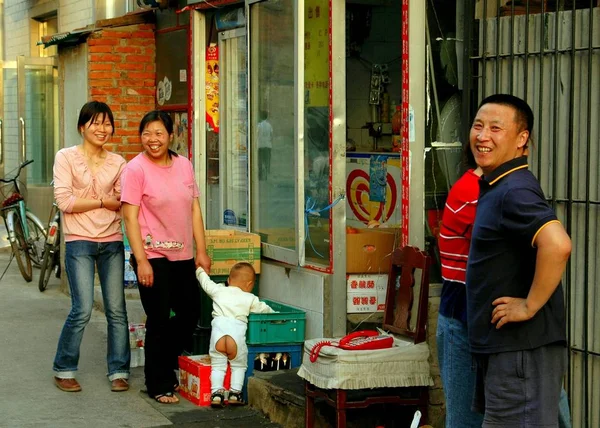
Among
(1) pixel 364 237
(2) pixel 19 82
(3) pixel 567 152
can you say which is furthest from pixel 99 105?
(2) pixel 19 82

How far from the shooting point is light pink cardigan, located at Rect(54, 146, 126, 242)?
773 cm

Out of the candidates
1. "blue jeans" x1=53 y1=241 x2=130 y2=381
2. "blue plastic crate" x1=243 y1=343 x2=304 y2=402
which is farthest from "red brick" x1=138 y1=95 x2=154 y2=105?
"blue plastic crate" x1=243 y1=343 x2=304 y2=402

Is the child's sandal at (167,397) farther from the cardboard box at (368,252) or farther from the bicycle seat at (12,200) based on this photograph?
the bicycle seat at (12,200)

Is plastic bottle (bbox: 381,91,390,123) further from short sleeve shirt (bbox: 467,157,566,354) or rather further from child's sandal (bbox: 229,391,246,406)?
short sleeve shirt (bbox: 467,157,566,354)

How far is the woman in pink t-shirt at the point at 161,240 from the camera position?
7590 mm

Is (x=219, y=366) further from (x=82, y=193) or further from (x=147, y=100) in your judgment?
(x=147, y=100)

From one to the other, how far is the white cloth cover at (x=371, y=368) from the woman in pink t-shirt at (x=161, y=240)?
152 cm

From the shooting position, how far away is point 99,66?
11.6m

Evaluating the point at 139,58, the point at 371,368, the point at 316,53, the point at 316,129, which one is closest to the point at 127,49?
the point at 139,58

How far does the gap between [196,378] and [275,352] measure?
23.0 inches

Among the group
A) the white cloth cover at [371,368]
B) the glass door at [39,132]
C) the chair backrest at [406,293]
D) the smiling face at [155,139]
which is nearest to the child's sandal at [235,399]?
the white cloth cover at [371,368]

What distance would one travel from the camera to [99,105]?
790 cm

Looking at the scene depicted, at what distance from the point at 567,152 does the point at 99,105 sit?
3.52 metres

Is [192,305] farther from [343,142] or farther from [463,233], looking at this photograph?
[463,233]
